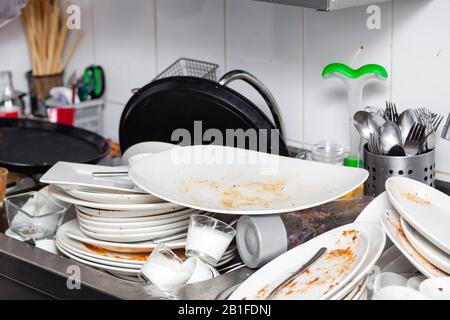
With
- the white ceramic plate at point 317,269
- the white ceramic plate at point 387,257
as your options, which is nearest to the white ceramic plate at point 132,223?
the white ceramic plate at point 317,269

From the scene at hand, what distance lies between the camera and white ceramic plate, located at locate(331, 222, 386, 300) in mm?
861

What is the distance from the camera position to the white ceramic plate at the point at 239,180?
1.08 meters

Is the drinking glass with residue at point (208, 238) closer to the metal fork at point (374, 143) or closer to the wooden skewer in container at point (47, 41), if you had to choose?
the metal fork at point (374, 143)

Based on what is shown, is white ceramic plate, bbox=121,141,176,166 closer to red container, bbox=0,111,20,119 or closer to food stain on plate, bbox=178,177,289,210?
food stain on plate, bbox=178,177,289,210

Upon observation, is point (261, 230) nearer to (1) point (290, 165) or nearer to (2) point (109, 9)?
(1) point (290, 165)

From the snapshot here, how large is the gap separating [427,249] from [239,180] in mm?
350

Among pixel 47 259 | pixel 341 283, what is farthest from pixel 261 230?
pixel 47 259

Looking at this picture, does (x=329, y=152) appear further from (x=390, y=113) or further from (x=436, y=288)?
(x=436, y=288)

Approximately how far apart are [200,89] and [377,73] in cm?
34

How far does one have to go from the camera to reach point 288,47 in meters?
1.50

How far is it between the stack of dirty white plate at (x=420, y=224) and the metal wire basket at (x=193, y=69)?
2.02ft

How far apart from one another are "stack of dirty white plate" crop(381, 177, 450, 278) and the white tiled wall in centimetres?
24

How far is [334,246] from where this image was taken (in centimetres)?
102

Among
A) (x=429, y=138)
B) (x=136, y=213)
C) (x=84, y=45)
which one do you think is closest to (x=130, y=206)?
(x=136, y=213)
